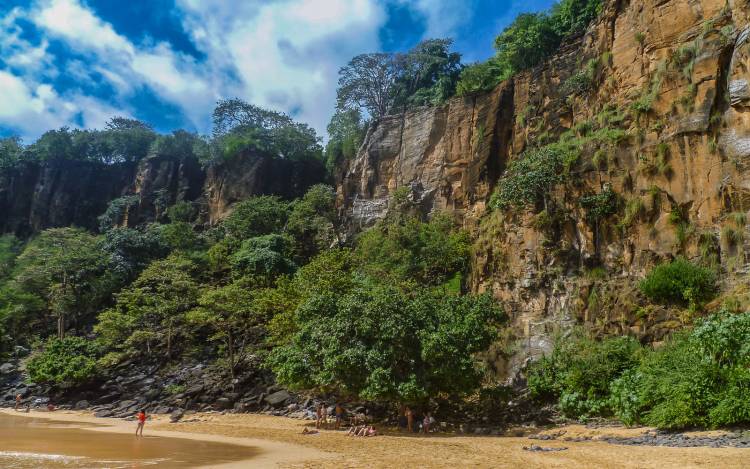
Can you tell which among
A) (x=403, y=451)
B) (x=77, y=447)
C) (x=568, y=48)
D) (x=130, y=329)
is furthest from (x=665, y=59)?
(x=130, y=329)

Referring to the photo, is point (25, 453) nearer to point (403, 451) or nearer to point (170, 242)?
point (403, 451)

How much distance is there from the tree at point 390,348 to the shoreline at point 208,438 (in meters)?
3.20

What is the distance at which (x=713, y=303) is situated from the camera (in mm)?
18484

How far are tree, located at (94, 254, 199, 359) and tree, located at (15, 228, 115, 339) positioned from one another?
706 cm

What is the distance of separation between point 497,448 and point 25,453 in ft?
43.3

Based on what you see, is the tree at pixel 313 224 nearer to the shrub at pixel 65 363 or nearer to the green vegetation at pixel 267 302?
the green vegetation at pixel 267 302

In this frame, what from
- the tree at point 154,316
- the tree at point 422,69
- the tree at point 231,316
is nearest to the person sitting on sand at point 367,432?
the tree at point 231,316

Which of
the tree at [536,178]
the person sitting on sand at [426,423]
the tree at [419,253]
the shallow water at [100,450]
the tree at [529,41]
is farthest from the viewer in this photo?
the tree at [529,41]

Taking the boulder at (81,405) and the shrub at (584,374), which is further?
the boulder at (81,405)

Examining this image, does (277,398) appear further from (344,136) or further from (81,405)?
(344,136)

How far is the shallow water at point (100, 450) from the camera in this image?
13.1 metres

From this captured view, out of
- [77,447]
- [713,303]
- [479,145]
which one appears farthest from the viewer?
[479,145]

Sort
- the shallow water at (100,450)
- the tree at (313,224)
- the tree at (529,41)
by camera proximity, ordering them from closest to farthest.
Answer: the shallow water at (100,450) → the tree at (529,41) → the tree at (313,224)

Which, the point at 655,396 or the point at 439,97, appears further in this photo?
the point at 439,97
